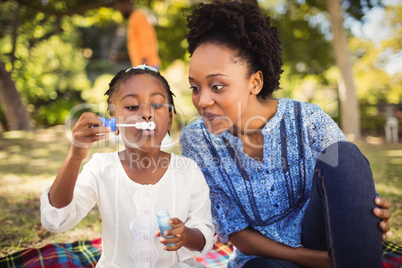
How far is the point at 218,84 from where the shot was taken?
5.24 ft

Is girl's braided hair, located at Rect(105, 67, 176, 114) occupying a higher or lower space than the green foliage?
lower

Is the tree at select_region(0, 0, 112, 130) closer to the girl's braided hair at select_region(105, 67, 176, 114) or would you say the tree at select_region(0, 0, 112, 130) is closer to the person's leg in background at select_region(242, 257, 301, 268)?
the girl's braided hair at select_region(105, 67, 176, 114)

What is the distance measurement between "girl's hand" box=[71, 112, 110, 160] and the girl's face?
28 centimetres

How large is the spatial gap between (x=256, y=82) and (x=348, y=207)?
80 cm

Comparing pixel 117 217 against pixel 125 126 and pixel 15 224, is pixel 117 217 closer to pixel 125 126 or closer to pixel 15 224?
pixel 125 126

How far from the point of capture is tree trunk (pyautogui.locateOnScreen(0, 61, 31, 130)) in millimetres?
6891

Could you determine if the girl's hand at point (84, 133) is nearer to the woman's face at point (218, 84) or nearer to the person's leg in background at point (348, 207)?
the woman's face at point (218, 84)

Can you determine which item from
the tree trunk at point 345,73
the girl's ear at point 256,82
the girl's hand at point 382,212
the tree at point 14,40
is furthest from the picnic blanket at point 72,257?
the tree trunk at point 345,73

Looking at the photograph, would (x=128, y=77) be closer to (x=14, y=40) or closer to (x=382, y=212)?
(x=382, y=212)

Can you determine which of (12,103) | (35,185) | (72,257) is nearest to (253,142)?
(72,257)

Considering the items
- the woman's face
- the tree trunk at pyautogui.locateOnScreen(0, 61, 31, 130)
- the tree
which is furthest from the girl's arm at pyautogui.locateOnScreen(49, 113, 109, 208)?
the tree trunk at pyautogui.locateOnScreen(0, 61, 31, 130)

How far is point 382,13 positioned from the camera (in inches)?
306

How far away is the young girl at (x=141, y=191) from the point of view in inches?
58.2

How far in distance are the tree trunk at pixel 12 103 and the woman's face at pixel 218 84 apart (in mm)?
6563
